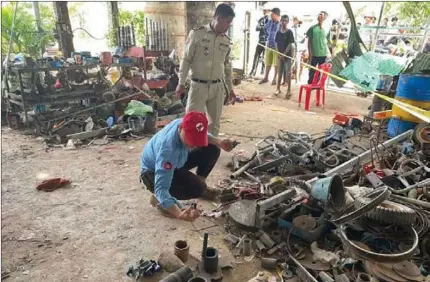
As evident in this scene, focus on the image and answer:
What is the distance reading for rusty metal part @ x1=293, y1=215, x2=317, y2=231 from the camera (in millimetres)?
2775

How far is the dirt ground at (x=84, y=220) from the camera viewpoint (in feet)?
8.56

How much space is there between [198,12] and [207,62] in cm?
484

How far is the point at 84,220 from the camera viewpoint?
320cm

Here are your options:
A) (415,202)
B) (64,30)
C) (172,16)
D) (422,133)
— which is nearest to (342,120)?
(422,133)

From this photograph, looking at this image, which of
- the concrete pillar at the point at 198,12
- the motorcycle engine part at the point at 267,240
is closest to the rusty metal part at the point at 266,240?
the motorcycle engine part at the point at 267,240

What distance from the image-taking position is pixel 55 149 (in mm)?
5066

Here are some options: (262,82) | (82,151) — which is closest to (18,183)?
(82,151)

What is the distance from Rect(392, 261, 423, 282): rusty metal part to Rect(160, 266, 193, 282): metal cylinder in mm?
1502

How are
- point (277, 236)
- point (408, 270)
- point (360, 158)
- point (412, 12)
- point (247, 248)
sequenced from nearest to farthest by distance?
1. point (408, 270)
2. point (247, 248)
3. point (277, 236)
4. point (360, 158)
5. point (412, 12)

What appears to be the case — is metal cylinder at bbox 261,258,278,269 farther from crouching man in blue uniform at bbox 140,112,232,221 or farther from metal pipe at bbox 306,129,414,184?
metal pipe at bbox 306,129,414,184

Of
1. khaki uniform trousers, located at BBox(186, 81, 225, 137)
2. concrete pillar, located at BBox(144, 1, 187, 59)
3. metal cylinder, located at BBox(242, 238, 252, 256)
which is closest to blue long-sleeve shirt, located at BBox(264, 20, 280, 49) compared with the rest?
concrete pillar, located at BBox(144, 1, 187, 59)

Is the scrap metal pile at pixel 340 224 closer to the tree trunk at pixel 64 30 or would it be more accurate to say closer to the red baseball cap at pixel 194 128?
the red baseball cap at pixel 194 128

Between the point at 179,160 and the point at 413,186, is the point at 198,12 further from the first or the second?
the point at 413,186

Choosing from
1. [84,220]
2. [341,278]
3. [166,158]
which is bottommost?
[84,220]
